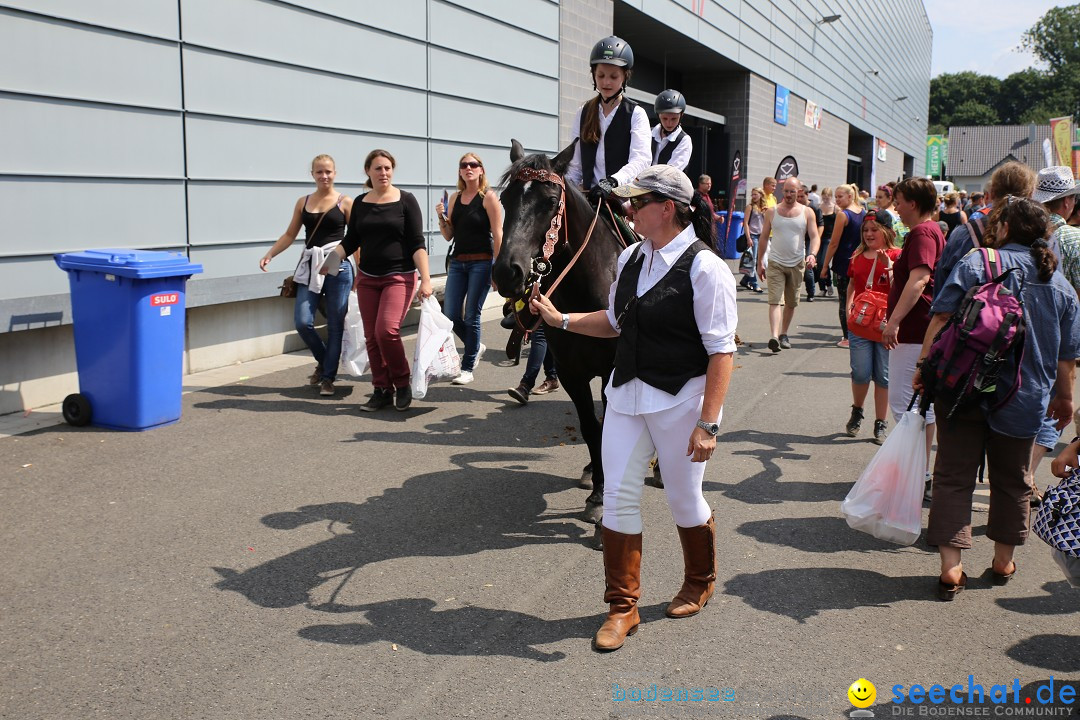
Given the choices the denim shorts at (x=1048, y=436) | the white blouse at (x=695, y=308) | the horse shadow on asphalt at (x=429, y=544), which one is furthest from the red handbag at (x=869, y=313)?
the white blouse at (x=695, y=308)

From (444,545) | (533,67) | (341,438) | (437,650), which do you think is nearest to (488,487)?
(444,545)

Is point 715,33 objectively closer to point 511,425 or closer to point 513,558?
point 511,425

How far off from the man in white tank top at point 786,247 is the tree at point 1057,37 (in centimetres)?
13596

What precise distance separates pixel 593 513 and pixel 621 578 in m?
1.40

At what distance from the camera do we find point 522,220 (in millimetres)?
4738

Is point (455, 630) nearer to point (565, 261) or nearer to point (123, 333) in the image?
point (565, 261)

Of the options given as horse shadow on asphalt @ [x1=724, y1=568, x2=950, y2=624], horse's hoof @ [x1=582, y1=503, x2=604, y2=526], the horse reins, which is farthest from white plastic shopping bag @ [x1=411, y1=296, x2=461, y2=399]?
horse shadow on asphalt @ [x1=724, y1=568, x2=950, y2=624]

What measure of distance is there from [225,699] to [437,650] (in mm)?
832

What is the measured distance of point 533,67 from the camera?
15633mm

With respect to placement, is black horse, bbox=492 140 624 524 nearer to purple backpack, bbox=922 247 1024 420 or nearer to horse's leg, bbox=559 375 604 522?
horse's leg, bbox=559 375 604 522

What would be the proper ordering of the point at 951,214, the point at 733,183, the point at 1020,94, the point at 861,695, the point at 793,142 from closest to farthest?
the point at 861,695
the point at 951,214
the point at 733,183
the point at 793,142
the point at 1020,94

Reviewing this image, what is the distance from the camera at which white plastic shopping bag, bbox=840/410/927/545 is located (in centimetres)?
470

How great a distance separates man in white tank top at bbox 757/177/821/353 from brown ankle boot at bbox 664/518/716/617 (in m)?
7.47

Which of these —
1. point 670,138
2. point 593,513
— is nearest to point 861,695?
point 593,513
